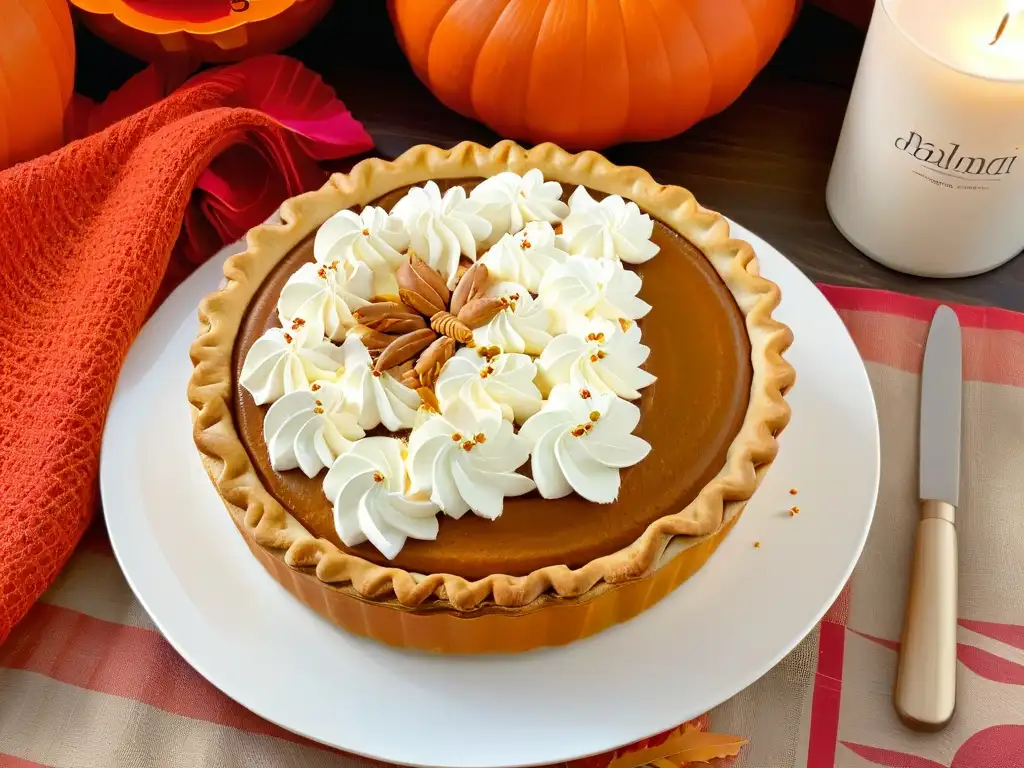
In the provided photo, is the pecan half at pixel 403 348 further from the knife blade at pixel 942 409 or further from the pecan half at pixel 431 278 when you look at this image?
the knife blade at pixel 942 409

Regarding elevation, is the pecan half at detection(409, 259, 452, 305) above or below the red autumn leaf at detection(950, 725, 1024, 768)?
above

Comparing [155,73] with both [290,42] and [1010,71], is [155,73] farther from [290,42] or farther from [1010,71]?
[1010,71]

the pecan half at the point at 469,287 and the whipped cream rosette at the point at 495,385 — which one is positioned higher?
the pecan half at the point at 469,287

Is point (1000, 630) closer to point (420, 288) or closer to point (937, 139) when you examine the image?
point (937, 139)

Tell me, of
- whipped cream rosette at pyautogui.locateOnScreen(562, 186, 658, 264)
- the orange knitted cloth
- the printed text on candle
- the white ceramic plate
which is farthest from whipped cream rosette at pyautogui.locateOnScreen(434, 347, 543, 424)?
the printed text on candle

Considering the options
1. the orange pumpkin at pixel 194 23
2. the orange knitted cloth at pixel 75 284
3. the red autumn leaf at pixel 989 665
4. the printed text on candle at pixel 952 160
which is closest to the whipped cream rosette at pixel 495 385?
the orange knitted cloth at pixel 75 284

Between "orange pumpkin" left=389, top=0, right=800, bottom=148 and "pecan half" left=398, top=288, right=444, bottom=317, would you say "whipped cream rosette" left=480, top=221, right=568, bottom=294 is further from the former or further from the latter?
"orange pumpkin" left=389, top=0, right=800, bottom=148

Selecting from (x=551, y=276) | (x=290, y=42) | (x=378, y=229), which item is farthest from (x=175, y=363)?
(x=290, y=42)
